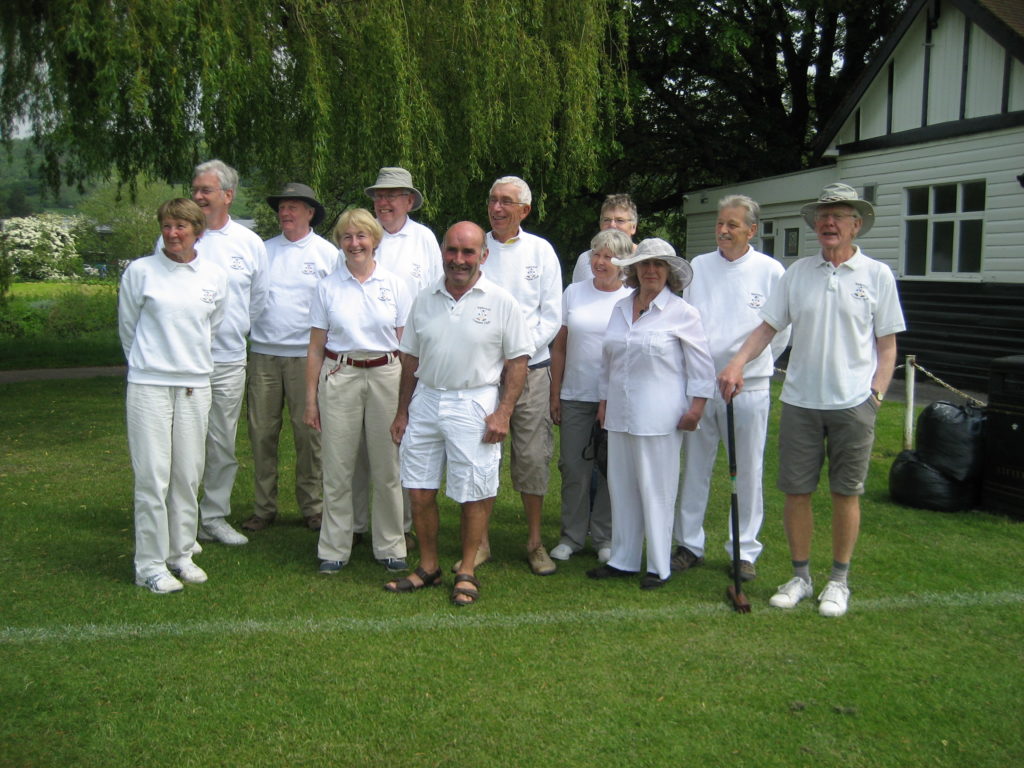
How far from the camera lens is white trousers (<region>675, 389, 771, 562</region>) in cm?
556

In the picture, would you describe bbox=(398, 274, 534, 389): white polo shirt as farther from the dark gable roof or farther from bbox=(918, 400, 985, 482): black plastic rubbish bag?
the dark gable roof

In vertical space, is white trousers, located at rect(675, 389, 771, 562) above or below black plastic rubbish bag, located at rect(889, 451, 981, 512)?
above

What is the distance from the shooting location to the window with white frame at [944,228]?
14.9 metres

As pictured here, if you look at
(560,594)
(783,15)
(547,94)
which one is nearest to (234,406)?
(560,594)

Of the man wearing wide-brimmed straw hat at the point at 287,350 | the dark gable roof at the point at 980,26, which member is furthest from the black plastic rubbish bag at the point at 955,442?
the dark gable roof at the point at 980,26

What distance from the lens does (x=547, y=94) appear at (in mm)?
12367

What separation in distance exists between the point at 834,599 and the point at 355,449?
2.72m

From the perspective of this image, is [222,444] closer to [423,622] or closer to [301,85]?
[423,622]

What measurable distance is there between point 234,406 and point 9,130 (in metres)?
8.17

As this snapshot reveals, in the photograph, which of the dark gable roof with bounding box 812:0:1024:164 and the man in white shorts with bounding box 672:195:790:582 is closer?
the man in white shorts with bounding box 672:195:790:582

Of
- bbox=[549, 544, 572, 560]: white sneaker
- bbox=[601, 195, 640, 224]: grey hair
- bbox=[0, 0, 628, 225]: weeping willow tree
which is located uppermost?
bbox=[0, 0, 628, 225]: weeping willow tree

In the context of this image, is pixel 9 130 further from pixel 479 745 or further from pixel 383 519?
pixel 479 745

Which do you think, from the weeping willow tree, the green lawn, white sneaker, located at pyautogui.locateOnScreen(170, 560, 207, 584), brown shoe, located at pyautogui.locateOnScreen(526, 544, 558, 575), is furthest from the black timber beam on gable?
white sneaker, located at pyautogui.locateOnScreen(170, 560, 207, 584)

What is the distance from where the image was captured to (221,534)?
6.28m
